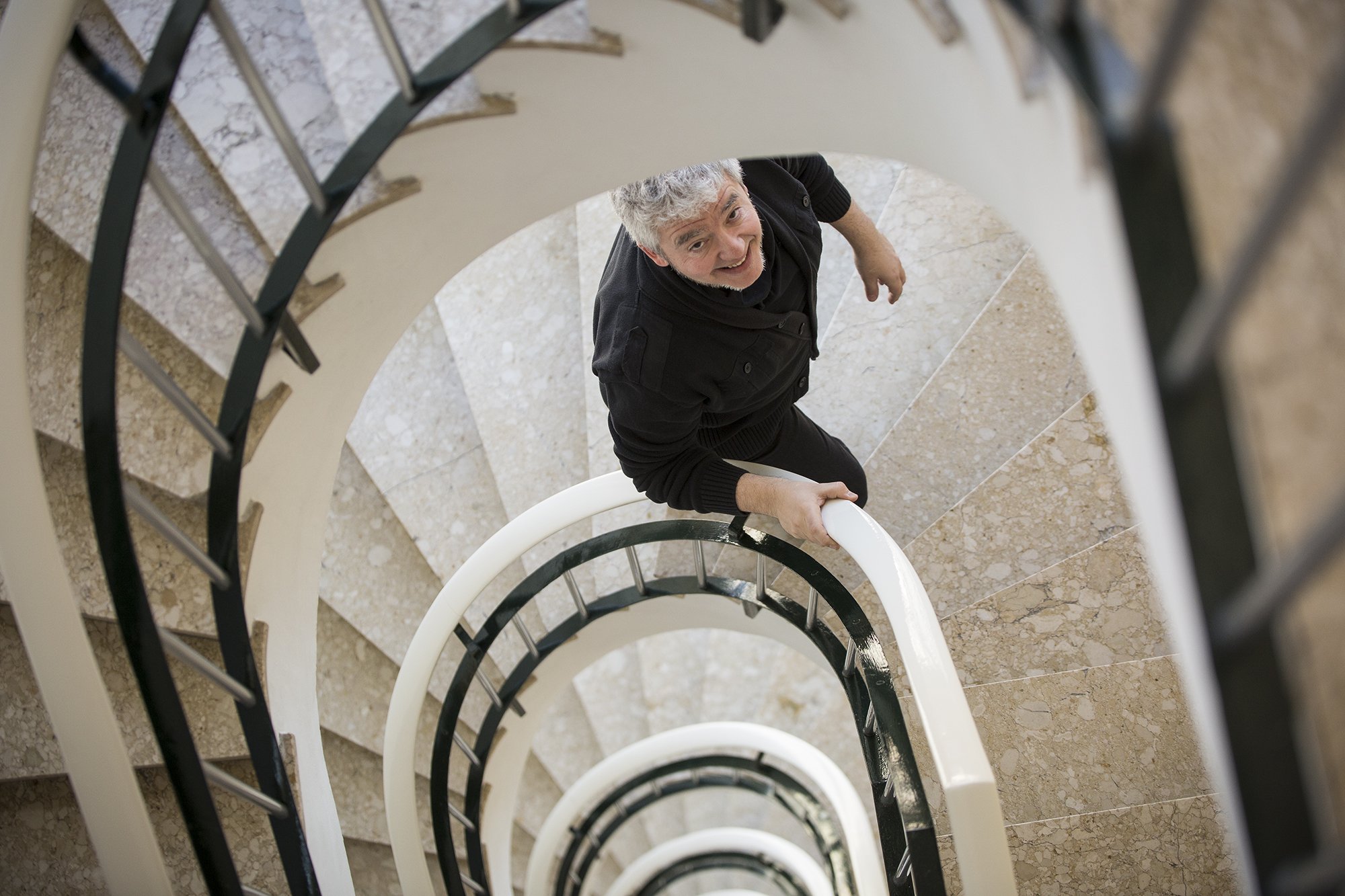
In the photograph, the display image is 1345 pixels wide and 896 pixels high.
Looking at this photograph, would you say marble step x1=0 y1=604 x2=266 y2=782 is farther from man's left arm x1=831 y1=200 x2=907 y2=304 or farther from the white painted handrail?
man's left arm x1=831 y1=200 x2=907 y2=304

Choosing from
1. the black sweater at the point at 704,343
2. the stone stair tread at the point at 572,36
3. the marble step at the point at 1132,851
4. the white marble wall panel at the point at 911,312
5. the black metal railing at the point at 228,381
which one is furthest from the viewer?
the white marble wall panel at the point at 911,312

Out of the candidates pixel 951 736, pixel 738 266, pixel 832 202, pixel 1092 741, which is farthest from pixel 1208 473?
pixel 832 202

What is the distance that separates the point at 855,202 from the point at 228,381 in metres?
2.98

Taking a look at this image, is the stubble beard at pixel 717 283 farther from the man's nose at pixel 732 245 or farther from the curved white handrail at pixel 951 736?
the curved white handrail at pixel 951 736

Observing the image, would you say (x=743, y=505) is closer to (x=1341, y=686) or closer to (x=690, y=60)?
(x=690, y=60)

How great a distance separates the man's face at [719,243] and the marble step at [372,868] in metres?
3.21

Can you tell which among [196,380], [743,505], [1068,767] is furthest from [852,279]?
[196,380]

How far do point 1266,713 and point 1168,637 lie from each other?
222 cm

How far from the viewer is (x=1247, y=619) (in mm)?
837

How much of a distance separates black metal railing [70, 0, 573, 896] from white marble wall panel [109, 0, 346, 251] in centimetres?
18

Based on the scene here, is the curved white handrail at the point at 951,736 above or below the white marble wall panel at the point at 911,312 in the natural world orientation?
below

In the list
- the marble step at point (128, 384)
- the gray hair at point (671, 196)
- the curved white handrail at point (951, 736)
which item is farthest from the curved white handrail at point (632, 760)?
the marble step at point (128, 384)

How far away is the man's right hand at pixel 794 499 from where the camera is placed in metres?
2.86

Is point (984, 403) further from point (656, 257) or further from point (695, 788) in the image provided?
point (695, 788)
